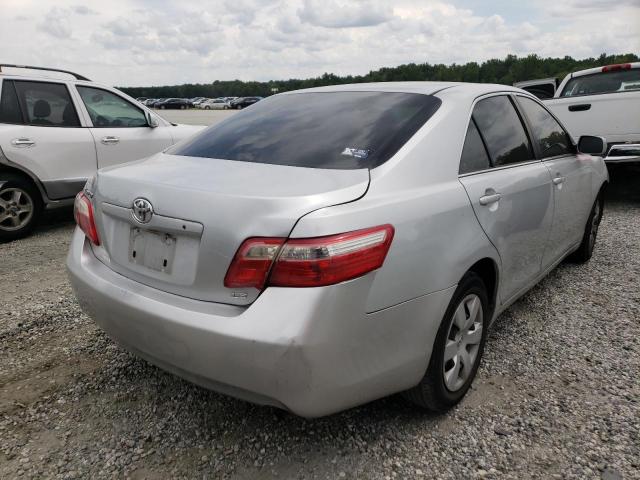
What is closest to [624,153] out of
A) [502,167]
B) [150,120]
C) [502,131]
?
[502,131]

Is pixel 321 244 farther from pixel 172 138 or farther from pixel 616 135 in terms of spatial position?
pixel 616 135

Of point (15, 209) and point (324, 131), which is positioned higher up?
point (324, 131)

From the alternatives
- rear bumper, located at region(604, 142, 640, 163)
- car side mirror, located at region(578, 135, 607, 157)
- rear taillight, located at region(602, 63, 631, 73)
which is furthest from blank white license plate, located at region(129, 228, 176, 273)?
rear taillight, located at region(602, 63, 631, 73)

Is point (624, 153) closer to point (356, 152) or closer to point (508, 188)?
point (508, 188)

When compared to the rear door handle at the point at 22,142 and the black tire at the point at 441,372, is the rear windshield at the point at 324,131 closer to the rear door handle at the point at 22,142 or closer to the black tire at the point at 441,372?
the black tire at the point at 441,372

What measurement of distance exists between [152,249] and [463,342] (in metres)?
1.48

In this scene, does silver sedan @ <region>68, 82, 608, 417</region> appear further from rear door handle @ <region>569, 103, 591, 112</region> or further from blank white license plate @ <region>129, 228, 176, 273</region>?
rear door handle @ <region>569, 103, 591, 112</region>

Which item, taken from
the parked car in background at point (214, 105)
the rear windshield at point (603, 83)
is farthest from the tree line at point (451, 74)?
the rear windshield at point (603, 83)

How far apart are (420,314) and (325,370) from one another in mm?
482

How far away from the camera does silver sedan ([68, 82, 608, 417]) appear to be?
1819 millimetres

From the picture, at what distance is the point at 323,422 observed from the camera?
2447 millimetres

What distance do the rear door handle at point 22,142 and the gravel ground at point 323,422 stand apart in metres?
2.75

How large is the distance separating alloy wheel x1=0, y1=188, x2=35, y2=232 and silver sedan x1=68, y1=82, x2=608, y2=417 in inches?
142

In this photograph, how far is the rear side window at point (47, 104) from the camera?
18.7 ft
